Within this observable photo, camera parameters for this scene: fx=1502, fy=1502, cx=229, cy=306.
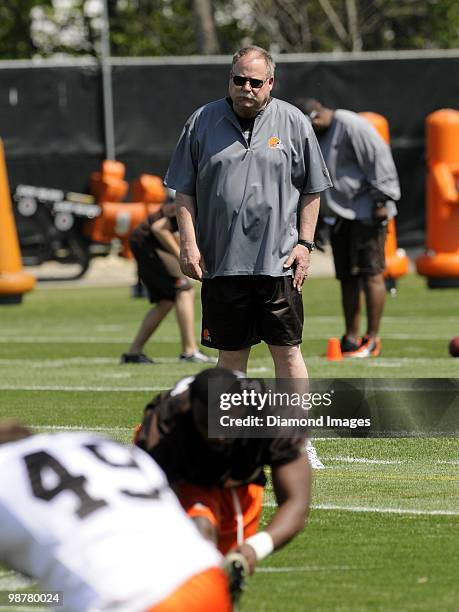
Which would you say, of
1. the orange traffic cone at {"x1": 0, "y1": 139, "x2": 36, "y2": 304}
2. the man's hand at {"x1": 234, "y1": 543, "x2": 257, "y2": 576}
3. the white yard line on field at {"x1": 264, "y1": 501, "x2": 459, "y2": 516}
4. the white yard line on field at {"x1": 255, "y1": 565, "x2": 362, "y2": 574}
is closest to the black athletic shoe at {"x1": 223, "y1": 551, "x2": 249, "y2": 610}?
the man's hand at {"x1": 234, "y1": 543, "x2": 257, "y2": 576}

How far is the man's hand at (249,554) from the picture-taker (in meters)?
4.46

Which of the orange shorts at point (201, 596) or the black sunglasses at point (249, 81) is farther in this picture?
the black sunglasses at point (249, 81)

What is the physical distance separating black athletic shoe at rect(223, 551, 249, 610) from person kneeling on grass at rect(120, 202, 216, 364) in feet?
24.0

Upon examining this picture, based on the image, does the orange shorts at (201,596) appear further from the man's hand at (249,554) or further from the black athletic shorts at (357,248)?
the black athletic shorts at (357,248)

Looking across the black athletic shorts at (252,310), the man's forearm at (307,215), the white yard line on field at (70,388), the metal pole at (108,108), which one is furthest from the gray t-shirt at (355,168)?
the metal pole at (108,108)

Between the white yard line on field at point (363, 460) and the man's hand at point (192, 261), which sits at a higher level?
the man's hand at point (192, 261)

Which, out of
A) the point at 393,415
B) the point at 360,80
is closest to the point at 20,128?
the point at 360,80

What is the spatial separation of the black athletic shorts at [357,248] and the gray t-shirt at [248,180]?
15.6ft

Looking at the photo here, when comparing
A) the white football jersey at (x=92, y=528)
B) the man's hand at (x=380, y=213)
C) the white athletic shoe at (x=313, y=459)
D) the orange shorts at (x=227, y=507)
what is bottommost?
the man's hand at (x=380, y=213)

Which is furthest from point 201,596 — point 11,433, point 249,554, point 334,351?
point 334,351

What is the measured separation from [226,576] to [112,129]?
18033mm

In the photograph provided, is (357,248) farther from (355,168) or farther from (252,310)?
(252,310)

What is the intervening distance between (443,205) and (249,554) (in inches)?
553

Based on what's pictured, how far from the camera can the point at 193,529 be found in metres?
4.12
